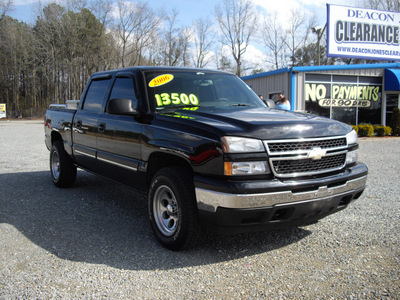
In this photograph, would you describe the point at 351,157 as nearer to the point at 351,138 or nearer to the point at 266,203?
the point at 351,138

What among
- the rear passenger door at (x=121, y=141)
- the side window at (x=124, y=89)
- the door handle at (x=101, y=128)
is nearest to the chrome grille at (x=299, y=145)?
the rear passenger door at (x=121, y=141)

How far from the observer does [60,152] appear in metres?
6.15

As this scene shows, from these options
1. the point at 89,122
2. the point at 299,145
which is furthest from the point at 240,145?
the point at 89,122

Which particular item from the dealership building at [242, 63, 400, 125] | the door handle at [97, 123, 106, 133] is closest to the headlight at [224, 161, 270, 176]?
the door handle at [97, 123, 106, 133]

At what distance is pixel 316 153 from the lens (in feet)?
10.4

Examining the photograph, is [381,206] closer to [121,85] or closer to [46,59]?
[121,85]

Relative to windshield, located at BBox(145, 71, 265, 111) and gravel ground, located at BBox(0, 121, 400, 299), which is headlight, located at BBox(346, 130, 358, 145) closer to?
gravel ground, located at BBox(0, 121, 400, 299)

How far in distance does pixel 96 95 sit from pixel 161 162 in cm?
203

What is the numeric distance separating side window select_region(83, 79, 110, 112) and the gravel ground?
1433mm

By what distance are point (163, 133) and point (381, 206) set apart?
335cm

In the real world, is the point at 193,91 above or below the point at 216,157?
above

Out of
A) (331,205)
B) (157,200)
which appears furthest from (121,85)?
(331,205)

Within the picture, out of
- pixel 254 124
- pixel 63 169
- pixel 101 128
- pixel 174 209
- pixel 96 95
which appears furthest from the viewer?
pixel 63 169

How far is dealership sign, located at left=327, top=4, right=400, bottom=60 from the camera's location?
2169cm
